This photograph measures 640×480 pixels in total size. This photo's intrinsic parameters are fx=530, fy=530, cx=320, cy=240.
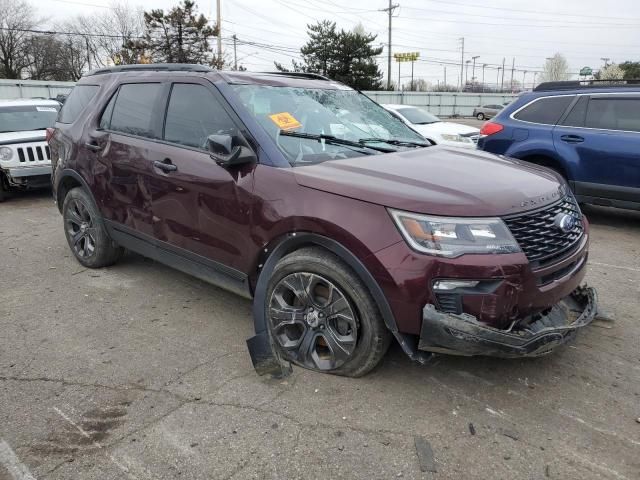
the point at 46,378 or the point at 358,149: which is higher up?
the point at 358,149

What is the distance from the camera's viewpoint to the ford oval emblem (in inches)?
117

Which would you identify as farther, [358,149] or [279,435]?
[358,149]

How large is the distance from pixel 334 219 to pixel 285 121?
3.27 ft

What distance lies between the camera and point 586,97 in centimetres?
695

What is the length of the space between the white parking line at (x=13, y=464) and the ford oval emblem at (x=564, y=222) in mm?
2926

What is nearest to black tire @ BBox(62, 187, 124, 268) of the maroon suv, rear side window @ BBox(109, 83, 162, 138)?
the maroon suv

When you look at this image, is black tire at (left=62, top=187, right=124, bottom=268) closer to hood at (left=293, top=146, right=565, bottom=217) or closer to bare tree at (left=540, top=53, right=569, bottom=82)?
hood at (left=293, top=146, right=565, bottom=217)

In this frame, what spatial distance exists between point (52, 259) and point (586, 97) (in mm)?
6797

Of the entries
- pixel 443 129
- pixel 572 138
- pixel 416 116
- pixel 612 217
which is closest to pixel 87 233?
pixel 572 138

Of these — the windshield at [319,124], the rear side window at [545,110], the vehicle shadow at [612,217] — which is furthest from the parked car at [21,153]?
the vehicle shadow at [612,217]

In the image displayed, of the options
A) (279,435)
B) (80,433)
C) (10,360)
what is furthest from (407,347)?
(10,360)

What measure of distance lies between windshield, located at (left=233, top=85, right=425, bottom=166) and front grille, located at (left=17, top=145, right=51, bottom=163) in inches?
254

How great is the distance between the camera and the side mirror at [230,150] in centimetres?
323

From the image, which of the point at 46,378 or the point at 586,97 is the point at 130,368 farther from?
the point at 586,97
